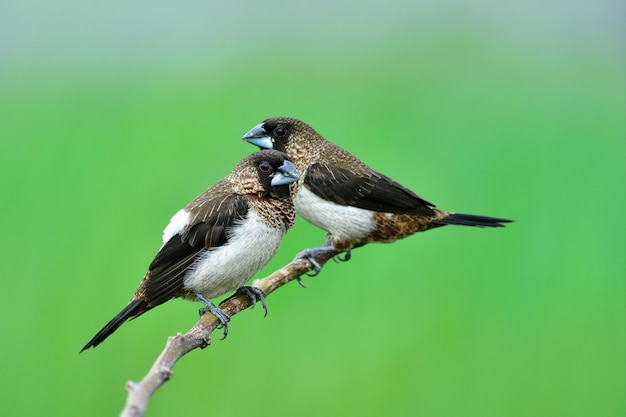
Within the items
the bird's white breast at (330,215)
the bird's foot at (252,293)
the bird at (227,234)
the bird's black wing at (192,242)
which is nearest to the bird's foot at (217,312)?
the bird at (227,234)

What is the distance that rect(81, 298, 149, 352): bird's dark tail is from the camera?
230 centimetres

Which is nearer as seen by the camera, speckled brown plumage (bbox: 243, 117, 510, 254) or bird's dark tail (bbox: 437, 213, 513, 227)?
bird's dark tail (bbox: 437, 213, 513, 227)

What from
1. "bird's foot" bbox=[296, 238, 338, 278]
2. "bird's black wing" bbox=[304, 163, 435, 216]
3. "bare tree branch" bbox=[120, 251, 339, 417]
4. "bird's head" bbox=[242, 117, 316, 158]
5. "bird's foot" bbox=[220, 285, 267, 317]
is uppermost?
"bird's head" bbox=[242, 117, 316, 158]

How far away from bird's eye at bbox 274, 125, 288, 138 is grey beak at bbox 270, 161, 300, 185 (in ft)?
2.95

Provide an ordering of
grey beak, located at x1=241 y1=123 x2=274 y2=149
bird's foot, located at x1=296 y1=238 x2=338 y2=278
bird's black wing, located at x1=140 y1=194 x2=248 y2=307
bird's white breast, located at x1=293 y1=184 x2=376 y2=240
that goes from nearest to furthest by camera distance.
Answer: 1. bird's black wing, located at x1=140 y1=194 x2=248 y2=307
2. grey beak, located at x1=241 y1=123 x2=274 y2=149
3. bird's foot, located at x1=296 y1=238 x2=338 y2=278
4. bird's white breast, located at x1=293 y1=184 x2=376 y2=240

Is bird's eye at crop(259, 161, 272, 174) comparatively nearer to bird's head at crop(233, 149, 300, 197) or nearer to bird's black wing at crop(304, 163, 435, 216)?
bird's head at crop(233, 149, 300, 197)

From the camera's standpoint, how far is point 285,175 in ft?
9.92

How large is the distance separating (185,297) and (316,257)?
1.05 meters

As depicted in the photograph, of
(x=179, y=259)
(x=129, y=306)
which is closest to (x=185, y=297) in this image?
(x=179, y=259)

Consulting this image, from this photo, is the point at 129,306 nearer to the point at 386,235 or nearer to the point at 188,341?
the point at 188,341

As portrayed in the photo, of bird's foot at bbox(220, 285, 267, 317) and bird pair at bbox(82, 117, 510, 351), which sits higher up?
bird pair at bbox(82, 117, 510, 351)

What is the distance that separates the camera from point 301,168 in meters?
4.18

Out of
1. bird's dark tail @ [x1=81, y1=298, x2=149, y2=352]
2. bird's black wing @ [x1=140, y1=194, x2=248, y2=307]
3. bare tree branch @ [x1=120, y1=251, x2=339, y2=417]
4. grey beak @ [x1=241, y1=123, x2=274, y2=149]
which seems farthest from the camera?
grey beak @ [x1=241, y1=123, x2=274, y2=149]

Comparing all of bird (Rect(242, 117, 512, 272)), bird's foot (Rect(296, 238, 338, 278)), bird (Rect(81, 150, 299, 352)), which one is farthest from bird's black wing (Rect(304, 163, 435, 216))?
bird (Rect(81, 150, 299, 352))
